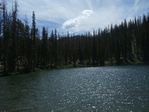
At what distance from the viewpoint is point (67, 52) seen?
10412cm

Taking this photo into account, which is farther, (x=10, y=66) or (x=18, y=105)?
(x=10, y=66)

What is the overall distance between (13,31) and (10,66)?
42.3ft

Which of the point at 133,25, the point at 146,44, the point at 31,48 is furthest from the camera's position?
the point at 133,25

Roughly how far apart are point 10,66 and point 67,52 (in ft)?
189

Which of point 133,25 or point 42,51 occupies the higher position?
point 133,25

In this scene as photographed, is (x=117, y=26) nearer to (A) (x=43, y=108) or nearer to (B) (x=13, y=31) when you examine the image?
(B) (x=13, y=31)

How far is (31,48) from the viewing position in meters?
58.2

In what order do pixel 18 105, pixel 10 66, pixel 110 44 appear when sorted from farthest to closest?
pixel 110 44, pixel 10 66, pixel 18 105

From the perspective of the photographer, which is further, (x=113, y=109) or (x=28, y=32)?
(x=28, y=32)

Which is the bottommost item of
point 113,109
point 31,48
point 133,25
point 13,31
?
point 113,109

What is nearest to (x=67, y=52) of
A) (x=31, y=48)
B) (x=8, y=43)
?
(x=31, y=48)

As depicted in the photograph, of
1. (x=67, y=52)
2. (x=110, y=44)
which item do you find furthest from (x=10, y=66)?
(x=110, y=44)

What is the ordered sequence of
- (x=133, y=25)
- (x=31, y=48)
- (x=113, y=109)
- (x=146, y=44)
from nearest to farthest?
(x=113, y=109) < (x=31, y=48) < (x=146, y=44) < (x=133, y=25)

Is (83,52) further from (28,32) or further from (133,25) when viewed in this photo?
(133,25)
